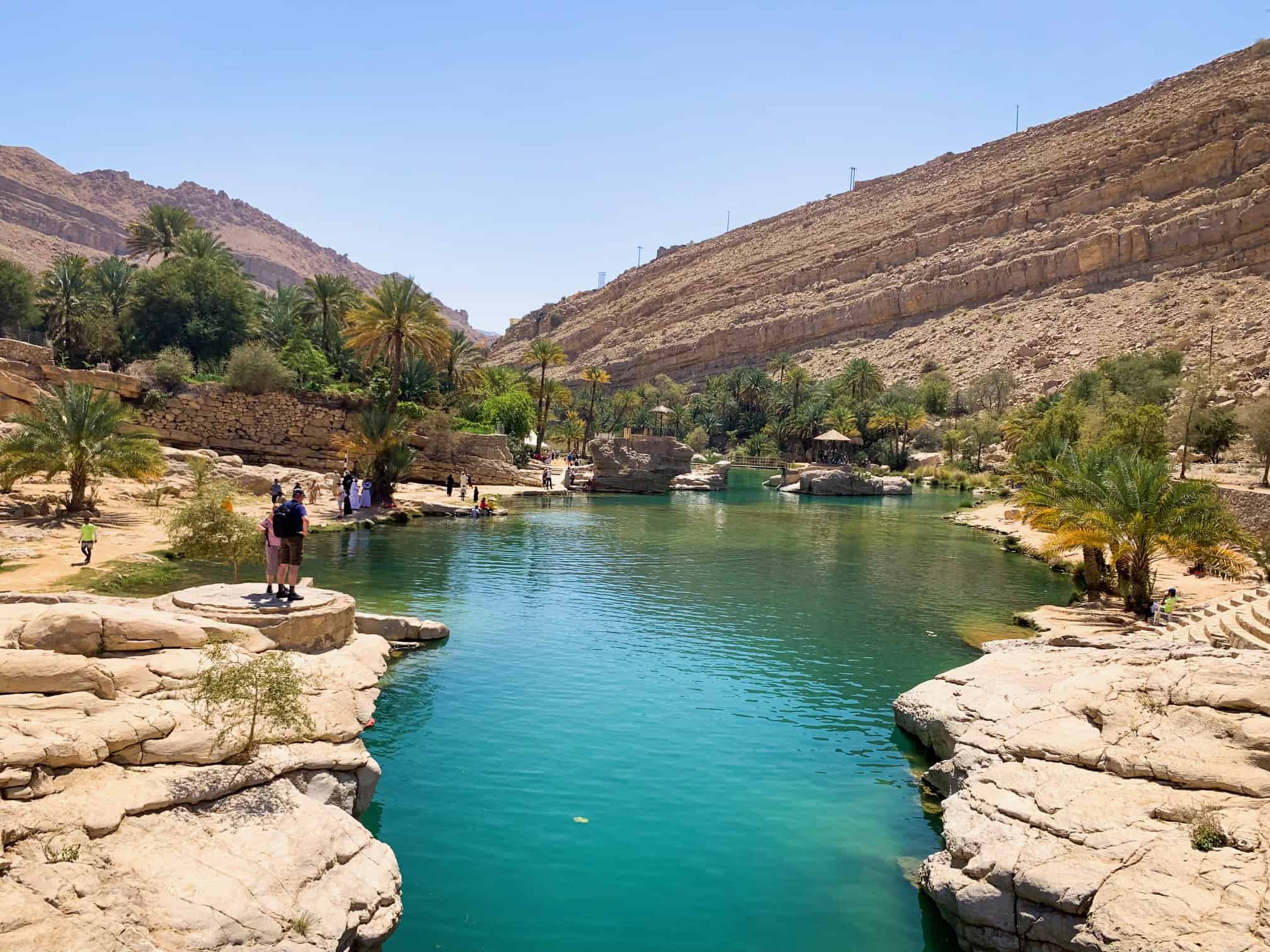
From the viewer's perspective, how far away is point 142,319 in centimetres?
4209

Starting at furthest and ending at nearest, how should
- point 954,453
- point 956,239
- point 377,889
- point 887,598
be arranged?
point 956,239 < point 954,453 < point 887,598 < point 377,889

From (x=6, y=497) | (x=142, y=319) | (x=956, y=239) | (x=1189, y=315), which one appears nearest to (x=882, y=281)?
(x=956, y=239)

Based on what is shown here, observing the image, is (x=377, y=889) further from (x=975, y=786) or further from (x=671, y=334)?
(x=671, y=334)

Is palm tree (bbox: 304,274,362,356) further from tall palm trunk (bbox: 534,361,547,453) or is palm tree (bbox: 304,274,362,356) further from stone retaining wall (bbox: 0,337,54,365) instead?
stone retaining wall (bbox: 0,337,54,365)

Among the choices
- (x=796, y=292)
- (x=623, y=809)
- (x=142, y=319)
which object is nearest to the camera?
(x=623, y=809)

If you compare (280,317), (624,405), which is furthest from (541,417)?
(624,405)

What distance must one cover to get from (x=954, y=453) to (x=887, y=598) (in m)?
56.3

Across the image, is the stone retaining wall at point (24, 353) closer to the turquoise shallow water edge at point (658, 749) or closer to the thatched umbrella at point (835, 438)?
the turquoise shallow water edge at point (658, 749)

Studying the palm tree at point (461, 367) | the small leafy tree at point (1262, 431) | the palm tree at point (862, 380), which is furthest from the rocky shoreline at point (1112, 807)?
the palm tree at point (862, 380)

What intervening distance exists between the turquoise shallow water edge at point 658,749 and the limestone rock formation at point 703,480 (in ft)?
92.0

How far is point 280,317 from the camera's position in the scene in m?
45.9

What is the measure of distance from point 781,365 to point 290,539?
88.8 meters

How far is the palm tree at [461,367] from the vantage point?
53000 mm

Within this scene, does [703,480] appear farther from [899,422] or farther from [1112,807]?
[1112,807]
